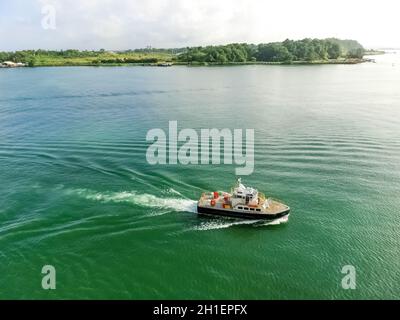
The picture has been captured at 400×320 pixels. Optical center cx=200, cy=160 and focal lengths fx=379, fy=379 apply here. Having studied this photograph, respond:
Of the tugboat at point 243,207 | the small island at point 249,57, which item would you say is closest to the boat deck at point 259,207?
the tugboat at point 243,207

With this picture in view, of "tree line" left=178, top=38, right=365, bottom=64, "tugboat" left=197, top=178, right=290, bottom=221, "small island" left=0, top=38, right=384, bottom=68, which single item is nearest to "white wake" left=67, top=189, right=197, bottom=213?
"tugboat" left=197, top=178, right=290, bottom=221

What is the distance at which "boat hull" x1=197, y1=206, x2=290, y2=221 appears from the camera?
32656mm

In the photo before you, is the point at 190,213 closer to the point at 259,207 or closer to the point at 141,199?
the point at 141,199

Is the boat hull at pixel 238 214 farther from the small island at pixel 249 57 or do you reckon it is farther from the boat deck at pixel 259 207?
the small island at pixel 249 57

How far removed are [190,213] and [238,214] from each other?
4.26m

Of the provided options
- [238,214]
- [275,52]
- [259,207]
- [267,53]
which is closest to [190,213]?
[238,214]

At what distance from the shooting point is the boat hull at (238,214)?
3266 centimetres

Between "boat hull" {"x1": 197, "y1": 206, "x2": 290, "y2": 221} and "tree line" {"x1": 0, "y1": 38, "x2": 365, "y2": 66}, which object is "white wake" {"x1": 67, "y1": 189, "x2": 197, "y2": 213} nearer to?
"boat hull" {"x1": 197, "y1": 206, "x2": 290, "y2": 221}

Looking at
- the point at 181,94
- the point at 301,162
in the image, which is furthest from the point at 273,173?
the point at 181,94

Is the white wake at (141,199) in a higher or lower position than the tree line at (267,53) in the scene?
lower

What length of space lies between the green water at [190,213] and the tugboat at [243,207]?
0.92m

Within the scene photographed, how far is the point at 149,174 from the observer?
40.5 metres

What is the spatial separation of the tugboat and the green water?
3.02ft
